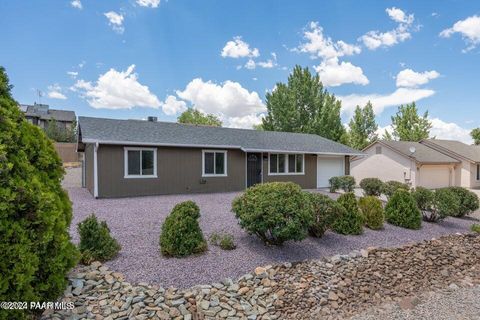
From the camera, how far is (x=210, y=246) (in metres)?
5.17

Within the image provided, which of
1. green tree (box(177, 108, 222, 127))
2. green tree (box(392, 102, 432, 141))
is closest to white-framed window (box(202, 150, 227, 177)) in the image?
green tree (box(392, 102, 432, 141))

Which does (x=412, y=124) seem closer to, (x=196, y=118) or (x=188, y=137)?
(x=188, y=137)

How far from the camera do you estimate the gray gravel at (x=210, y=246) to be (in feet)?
13.6

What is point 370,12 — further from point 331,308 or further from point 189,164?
point 331,308

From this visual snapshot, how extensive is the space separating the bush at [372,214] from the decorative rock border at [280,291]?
1704mm

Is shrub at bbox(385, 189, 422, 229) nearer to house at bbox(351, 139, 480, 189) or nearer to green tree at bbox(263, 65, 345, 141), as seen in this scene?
house at bbox(351, 139, 480, 189)

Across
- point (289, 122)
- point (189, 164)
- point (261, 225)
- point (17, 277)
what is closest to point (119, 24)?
point (189, 164)

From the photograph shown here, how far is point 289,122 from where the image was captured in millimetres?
29703

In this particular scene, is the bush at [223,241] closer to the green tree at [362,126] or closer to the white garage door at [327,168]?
the white garage door at [327,168]

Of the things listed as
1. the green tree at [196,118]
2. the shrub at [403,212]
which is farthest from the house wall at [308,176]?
the green tree at [196,118]

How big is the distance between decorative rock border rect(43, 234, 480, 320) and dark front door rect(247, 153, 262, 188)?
941 cm

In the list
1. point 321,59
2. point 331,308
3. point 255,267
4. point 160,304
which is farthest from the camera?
point 321,59

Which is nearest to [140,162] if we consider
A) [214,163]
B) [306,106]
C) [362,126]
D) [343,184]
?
[214,163]

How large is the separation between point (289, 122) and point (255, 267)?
26.5m
